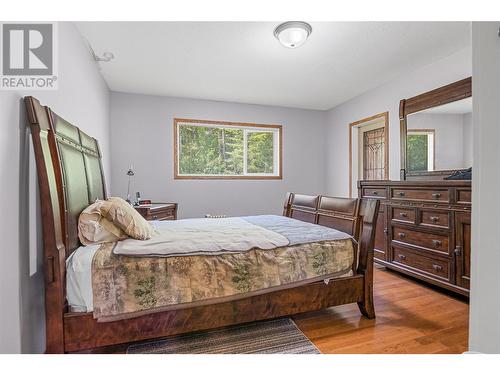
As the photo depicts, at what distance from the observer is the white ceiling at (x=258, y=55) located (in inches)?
91.4

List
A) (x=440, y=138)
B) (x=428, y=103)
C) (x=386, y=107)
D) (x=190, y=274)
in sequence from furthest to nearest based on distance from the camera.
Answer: (x=386, y=107) → (x=428, y=103) → (x=440, y=138) → (x=190, y=274)

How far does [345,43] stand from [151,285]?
103 inches

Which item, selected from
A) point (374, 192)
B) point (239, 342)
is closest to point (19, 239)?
point (239, 342)

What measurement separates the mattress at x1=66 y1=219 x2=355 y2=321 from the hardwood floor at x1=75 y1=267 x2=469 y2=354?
0.37m

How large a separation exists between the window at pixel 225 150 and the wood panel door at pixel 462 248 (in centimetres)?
283

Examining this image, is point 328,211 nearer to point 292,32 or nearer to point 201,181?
point 292,32

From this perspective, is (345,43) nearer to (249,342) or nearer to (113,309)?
(249,342)

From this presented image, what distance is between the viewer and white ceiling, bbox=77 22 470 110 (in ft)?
7.61

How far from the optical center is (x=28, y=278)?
1.36m

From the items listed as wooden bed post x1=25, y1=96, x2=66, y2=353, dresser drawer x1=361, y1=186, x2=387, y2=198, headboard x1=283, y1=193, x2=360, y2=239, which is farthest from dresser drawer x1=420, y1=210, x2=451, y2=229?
wooden bed post x1=25, y1=96, x2=66, y2=353

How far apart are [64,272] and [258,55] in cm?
251

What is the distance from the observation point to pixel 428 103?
10.1 feet
